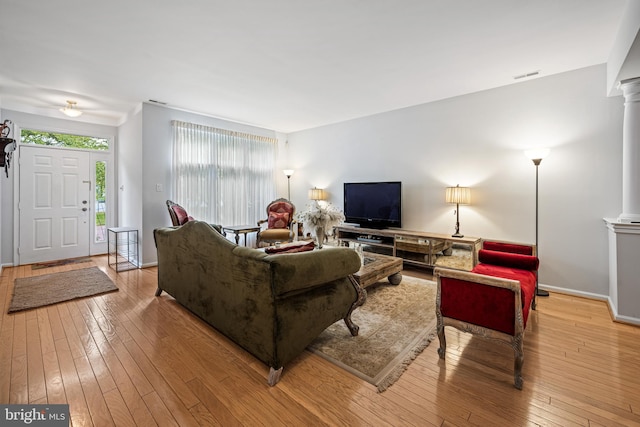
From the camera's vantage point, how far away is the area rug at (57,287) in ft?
10.2

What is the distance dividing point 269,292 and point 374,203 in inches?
137

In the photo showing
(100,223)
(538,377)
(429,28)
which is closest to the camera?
(538,377)

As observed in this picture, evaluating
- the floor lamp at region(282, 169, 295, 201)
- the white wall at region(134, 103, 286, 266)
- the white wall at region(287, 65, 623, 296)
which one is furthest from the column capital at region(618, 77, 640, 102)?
the white wall at region(134, 103, 286, 266)

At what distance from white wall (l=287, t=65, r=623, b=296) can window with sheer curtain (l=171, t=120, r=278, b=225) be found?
2457 millimetres

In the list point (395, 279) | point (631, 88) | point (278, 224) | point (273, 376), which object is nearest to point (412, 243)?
point (395, 279)

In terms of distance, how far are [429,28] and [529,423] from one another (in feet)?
9.63

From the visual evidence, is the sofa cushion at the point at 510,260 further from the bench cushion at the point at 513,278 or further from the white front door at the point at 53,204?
the white front door at the point at 53,204

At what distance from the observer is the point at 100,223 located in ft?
18.1

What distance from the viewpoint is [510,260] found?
281cm

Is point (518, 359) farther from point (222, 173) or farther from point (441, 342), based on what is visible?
point (222, 173)

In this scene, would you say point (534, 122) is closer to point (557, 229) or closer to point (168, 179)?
point (557, 229)

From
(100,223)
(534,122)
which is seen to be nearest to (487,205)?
(534,122)

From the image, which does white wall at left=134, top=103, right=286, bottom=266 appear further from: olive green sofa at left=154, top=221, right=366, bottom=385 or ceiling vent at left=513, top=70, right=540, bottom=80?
ceiling vent at left=513, top=70, right=540, bottom=80

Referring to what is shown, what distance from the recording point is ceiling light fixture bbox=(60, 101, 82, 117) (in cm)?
436
